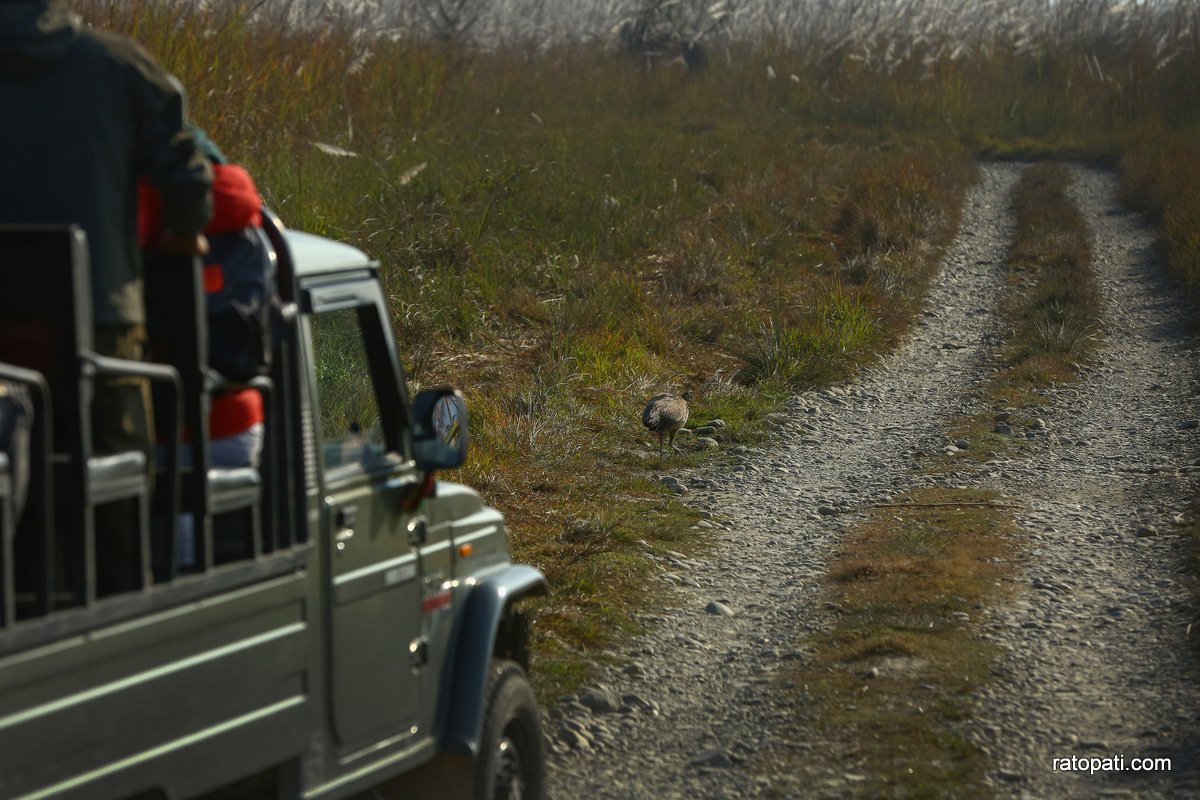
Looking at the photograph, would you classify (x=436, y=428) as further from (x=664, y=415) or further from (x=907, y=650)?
(x=664, y=415)

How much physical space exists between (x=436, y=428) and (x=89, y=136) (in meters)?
1.17

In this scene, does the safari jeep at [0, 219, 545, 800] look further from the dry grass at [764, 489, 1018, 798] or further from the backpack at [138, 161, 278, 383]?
the dry grass at [764, 489, 1018, 798]

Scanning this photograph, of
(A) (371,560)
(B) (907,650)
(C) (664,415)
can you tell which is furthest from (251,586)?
(C) (664,415)

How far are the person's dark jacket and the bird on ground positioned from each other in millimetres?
6398

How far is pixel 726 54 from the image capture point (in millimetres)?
32312

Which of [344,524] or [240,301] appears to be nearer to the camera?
[240,301]

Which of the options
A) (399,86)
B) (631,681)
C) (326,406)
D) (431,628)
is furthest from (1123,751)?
(399,86)

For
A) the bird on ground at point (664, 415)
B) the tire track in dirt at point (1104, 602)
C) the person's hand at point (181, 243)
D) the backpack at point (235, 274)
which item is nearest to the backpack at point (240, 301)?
the backpack at point (235, 274)

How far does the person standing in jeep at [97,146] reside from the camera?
2.80m

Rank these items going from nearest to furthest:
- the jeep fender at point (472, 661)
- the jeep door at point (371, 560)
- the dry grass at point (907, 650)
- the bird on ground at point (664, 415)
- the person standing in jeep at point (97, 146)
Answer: the person standing in jeep at point (97, 146)
the jeep door at point (371, 560)
the jeep fender at point (472, 661)
the dry grass at point (907, 650)
the bird on ground at point (664, 415)

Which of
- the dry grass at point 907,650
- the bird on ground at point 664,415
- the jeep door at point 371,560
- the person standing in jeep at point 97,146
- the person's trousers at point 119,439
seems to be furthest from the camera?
the bird on ground at point 664,415

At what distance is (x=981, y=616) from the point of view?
20.1 feet

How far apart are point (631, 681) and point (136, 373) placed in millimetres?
3313

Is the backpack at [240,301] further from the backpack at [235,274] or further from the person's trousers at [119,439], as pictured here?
the person's trousers at [119,439]
